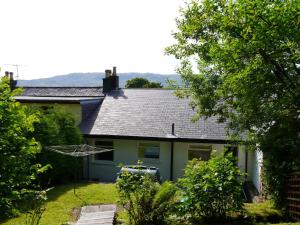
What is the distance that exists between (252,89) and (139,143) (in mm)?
14932

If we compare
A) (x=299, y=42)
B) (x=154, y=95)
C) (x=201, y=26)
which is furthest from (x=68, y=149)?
(x=299, y=42)

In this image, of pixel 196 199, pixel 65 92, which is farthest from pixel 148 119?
pixel 196 199

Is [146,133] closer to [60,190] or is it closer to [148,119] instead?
[148,119]

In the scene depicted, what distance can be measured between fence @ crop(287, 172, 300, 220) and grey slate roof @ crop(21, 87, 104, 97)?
18.9m

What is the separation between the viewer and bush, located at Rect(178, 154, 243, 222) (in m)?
9.81

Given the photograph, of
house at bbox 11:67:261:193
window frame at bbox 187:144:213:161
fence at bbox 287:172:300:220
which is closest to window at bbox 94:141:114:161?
house at bbox 11:67:261:193

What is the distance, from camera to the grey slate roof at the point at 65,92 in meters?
28.4

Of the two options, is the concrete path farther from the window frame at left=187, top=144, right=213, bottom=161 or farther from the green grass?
the window frame at left=187, top=144, right=213, bottom=161

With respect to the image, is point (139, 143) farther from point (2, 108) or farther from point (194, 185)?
point (2, 108)

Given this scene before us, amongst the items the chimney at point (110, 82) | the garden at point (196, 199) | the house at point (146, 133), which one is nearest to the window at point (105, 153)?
the house at point (146, 133)

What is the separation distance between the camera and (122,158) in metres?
22.7

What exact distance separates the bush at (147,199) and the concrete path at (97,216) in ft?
2.62

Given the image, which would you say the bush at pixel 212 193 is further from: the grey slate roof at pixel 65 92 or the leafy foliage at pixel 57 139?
the grey slate roof at pixel 65 92

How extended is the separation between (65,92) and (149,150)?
999 centimetres
